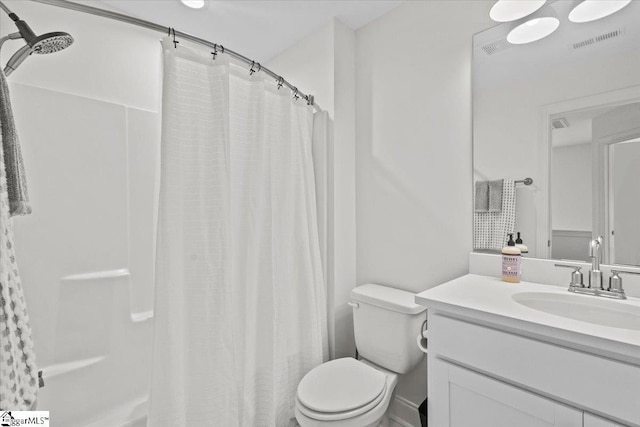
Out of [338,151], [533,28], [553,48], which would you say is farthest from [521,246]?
[338,151]

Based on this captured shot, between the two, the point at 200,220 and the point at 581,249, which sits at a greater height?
the point at 200,220

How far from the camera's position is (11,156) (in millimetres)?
855

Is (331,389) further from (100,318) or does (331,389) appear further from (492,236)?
(100,318)

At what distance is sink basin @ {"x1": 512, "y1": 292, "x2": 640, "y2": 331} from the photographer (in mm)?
960

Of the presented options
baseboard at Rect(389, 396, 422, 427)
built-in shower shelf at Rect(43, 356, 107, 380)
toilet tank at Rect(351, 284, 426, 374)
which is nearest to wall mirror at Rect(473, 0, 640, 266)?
toilet tank at Rect(351, 284, 426, 374)

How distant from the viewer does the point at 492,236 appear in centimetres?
141

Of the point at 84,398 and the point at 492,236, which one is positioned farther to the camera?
the point at 84,398

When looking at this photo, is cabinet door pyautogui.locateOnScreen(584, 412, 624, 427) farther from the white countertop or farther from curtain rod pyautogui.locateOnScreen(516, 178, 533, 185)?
curtain rod pyautogui.locateOnScreen(516, 178, 533, 185)

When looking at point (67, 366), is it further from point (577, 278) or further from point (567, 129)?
point (567, 129)

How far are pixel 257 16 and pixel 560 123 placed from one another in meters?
1.76

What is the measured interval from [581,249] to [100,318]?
7.99 feet

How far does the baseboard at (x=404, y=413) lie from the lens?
1.64 m

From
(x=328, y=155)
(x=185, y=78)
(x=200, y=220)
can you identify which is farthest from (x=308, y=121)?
(x=200, y=220)

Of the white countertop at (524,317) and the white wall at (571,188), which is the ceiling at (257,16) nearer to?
the white wall at (571,188)
